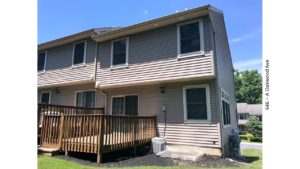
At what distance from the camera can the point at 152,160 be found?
6.94 meters

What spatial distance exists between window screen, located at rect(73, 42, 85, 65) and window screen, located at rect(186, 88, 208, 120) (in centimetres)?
663

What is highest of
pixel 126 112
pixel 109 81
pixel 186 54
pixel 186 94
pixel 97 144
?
pixel 186 54

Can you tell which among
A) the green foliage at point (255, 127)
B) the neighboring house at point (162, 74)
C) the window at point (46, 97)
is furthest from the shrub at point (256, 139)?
the window at point (46, 97)

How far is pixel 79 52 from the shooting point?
1260 centimetres

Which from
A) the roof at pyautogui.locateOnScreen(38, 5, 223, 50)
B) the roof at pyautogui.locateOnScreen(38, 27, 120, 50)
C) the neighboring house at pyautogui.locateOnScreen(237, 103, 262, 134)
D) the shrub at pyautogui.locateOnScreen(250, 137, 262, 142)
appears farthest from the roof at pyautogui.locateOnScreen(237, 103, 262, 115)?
the roof at pyautogui.locateOnScreen(38, 27, 120, 50)

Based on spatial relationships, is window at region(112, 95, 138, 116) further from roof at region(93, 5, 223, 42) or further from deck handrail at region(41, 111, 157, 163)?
roof at region(93, 5, 223, 42)

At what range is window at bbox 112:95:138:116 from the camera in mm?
10474

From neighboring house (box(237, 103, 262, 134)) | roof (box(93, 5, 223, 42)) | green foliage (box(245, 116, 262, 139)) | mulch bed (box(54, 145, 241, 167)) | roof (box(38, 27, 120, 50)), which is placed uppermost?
roof (box(38, 27, 120, 50))

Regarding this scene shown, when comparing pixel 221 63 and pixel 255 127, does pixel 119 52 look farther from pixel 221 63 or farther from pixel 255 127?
pixel 255 127

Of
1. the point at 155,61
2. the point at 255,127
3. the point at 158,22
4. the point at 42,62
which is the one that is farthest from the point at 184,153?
the point at 255,127
